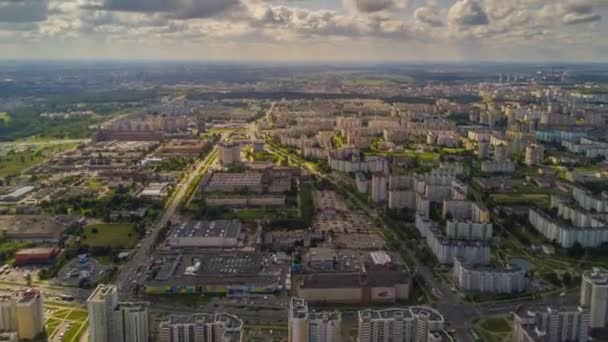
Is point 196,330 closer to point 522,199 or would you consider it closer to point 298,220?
point 298,220

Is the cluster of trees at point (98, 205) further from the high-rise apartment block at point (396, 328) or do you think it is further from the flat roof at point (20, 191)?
the high-rise apartment block at point (396, 328)

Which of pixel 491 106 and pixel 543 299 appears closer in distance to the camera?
pixel 543 299

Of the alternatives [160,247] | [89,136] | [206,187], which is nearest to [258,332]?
[160,247]

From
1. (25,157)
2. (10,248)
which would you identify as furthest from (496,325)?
(25,157)

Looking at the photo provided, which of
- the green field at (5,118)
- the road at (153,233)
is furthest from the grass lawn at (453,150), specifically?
the green field at (5,118)

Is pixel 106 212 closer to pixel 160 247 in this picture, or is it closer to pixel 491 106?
pixel 160 247

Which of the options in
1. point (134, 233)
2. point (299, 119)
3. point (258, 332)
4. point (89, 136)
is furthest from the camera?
point (299, 119)

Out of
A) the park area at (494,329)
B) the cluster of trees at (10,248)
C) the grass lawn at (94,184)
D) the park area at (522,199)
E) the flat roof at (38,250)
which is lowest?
the park area at (494,329)
